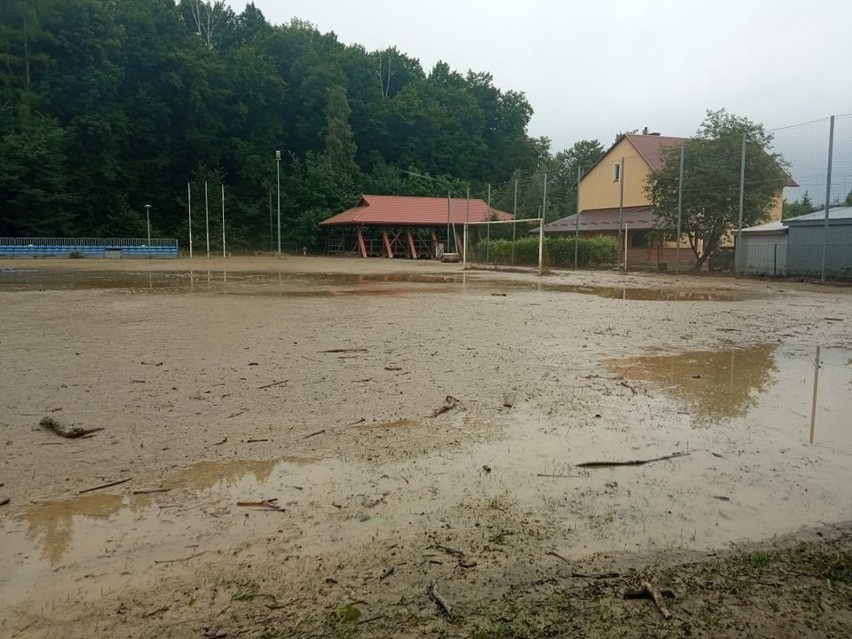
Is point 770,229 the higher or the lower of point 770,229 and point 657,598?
the higher

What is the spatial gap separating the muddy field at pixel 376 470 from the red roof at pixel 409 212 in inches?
1508

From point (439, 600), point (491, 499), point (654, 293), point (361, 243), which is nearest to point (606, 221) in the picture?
point (361, 243)

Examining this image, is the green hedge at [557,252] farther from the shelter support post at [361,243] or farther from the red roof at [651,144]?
the shelter support post at [361,243]

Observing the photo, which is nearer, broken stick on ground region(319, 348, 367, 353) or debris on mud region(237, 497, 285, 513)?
debris on mud region(237, 497, 285, 513)

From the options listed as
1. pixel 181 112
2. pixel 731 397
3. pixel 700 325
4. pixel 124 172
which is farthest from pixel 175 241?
pixel 731 397

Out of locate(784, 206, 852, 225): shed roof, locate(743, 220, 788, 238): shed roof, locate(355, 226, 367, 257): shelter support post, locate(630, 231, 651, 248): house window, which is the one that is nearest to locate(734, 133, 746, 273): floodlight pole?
locate(743, 220, 788, 238): shed roof

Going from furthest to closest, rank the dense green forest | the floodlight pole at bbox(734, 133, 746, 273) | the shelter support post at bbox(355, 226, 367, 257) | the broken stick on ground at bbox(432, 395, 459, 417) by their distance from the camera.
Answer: the dense green forest < the shelter support post at bbox(355, 226, 367, 257) < the floodlight pole at bbox(734, 133, 746, 273) < the broken stick on ground at bbox(432, 395, 459, 417)

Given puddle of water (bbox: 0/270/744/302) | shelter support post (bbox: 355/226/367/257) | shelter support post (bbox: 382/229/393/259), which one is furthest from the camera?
shelter support post (bbox: 355/226/367/257)

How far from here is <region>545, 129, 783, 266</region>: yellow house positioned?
35.1 m

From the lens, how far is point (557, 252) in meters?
31.5

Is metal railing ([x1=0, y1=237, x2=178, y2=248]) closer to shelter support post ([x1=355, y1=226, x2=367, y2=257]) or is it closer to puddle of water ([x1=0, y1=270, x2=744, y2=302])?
shelter support post ([x1=355, y1=226, x2=367, y2=257])

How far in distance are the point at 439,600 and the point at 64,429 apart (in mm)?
3230

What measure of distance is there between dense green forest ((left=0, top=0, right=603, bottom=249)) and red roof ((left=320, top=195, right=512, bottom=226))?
2.75 meters

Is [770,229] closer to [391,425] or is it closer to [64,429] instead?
[391,425]
